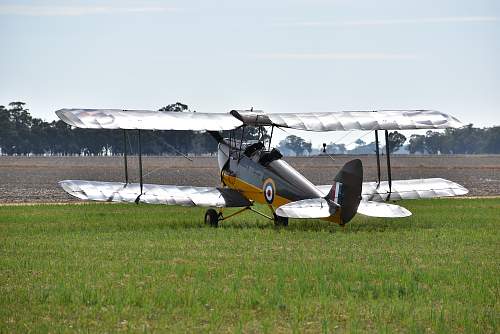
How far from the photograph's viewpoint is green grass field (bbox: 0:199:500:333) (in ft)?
32.8

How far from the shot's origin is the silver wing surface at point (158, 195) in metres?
21.4

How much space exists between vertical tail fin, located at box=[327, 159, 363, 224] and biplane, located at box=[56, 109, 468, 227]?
676mm

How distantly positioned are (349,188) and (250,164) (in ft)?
12.9

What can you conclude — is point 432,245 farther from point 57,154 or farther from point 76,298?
point 57,154

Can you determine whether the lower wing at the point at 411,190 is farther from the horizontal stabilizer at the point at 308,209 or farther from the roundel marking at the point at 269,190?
the horizontal stabilizer at the point at 308,209

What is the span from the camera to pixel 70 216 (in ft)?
76.9

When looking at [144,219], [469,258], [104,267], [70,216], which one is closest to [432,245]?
[469,258]

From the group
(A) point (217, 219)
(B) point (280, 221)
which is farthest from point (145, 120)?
(B) point (280, 221)

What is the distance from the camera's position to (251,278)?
41.4 feet

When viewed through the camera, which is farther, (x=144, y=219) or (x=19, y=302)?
(x=144, y=219)

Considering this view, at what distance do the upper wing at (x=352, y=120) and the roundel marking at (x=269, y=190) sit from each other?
4.49ft

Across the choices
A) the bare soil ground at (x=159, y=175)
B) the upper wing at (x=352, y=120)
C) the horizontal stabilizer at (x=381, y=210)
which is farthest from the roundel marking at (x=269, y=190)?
the bare soil ground at (x=159, y=175)

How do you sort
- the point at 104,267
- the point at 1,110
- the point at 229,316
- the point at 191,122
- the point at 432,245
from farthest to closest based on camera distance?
the point at 1,110
the point at 191,122
the point at 432,245
the point at 104,267
the point at 229,316

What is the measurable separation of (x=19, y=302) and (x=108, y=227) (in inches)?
364
